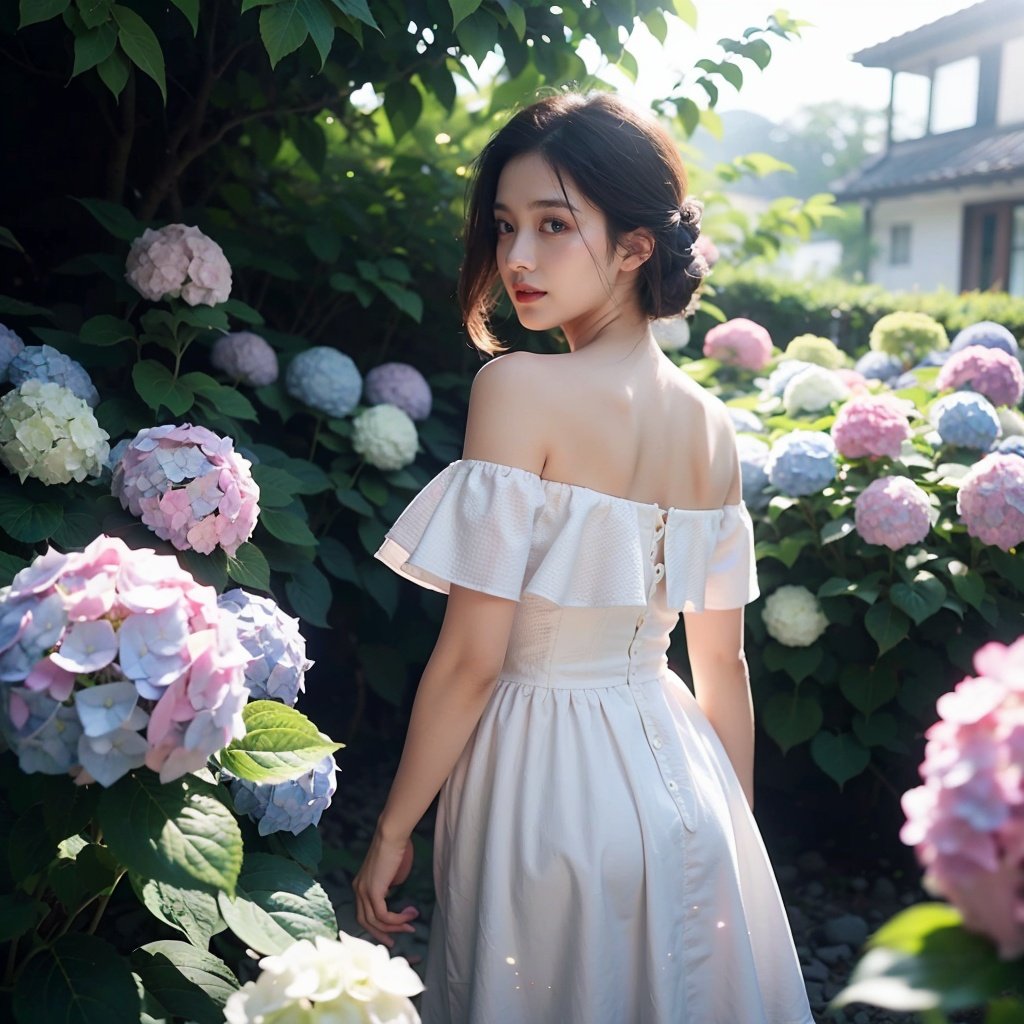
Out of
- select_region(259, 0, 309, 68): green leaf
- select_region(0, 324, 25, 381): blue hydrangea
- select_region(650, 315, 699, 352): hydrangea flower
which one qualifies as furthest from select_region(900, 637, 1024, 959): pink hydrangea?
select_region(650, 315, 699, 352): hydrangea flower

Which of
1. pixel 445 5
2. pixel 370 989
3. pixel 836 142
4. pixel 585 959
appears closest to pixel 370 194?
pixel 445 5

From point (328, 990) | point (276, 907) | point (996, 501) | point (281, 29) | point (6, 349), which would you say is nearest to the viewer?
point (328, 990)

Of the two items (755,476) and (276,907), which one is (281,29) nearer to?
(276,907)

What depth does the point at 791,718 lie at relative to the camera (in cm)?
274

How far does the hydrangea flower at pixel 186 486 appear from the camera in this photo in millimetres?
1697

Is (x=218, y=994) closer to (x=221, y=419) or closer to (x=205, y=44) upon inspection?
(x=221, y=419)

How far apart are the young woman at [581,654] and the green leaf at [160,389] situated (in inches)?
29.4

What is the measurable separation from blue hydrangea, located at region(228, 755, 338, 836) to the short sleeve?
0.34 meters

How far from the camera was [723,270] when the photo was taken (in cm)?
553

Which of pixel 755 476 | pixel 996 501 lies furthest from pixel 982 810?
pixel 755 476

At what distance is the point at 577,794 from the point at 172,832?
0.64 m

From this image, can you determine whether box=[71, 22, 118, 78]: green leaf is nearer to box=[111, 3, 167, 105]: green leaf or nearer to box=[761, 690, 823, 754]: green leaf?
box=[111, 3, 167, 105]: green leaf

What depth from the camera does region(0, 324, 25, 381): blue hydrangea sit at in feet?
6.70

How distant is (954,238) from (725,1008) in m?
18.2
